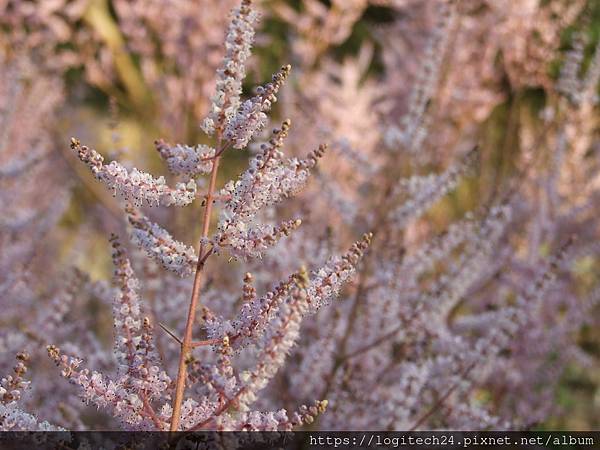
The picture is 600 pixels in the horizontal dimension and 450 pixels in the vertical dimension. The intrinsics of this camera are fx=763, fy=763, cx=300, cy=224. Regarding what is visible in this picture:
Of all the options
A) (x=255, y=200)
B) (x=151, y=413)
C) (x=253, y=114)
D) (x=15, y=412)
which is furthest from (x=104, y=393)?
(x=253, y=114)

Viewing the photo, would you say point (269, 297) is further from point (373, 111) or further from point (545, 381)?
point (373, 111)

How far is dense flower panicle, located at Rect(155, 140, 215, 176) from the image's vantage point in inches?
101

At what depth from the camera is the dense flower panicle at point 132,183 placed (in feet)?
7.77

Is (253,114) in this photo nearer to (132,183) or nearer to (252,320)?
(132,183)

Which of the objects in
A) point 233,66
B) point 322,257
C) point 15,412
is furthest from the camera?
point 322,257

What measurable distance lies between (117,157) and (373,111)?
17.8ft

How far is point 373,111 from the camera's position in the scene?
31.1 feet

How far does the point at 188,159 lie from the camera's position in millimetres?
2574

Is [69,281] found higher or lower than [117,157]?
lower

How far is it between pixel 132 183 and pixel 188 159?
0.72ft

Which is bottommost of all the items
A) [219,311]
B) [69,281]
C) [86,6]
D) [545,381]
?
[69,281]

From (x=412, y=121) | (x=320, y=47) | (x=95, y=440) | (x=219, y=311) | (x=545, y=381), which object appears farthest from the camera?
(x=320, y=47)

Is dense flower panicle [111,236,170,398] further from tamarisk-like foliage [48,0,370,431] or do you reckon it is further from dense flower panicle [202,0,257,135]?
dense flower panicle [202,0,257,135]

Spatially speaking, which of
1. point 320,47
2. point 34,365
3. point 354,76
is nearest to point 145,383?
point 34,365
